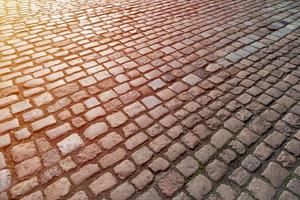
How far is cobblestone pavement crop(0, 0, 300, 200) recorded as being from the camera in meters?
2.57

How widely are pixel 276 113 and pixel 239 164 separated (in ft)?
3.56

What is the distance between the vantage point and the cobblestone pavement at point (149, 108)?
257 cm

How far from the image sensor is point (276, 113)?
3383 mm

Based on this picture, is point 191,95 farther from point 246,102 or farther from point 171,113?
point 246,102

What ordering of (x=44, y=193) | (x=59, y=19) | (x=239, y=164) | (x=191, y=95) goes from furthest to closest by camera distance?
(x=59, y=19) < (x=191, y=95) < (x=239, y=164) < (x=44, y=193)

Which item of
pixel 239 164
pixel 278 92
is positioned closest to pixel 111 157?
pixel 239 164

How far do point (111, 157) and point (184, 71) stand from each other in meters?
2.00

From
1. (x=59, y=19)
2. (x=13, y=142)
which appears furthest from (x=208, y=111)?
(x=59, y=19)

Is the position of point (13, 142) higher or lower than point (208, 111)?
lower

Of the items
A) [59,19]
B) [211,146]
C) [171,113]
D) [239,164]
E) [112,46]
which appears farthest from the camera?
[59,19]

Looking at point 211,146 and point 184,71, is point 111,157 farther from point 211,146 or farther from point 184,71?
point 184,71

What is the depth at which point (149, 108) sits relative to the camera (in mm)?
3443

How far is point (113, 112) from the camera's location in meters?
3.37

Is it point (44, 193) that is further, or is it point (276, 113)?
point (276, 113)
